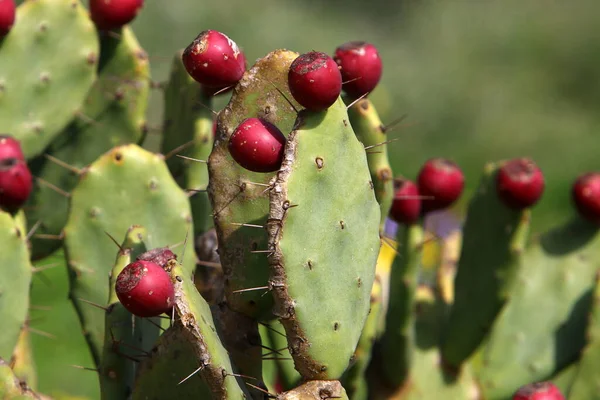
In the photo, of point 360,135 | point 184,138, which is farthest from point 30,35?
point 360,135

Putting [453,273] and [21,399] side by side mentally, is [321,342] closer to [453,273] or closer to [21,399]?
[21,399]

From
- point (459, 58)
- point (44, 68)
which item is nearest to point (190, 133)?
point (44, 68)

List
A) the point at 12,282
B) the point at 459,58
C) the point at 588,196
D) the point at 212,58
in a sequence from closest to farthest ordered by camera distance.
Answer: the point at 212,58
the point at 12,282
the point at 588,196
the point at 459,58

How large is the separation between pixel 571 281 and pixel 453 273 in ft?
→ 1.09

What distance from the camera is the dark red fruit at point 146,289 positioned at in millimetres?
1565

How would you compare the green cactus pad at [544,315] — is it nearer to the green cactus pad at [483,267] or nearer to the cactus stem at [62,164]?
the green cactus pad at [483,267]

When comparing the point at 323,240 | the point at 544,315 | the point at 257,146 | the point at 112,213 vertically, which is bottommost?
the point at 544,315

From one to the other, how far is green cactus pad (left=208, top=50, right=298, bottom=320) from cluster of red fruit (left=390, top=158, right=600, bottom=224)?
0.55 meters

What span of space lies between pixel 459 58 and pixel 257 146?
8.68 meters

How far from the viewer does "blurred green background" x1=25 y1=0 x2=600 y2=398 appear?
8.77 meters

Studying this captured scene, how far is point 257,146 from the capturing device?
159 centimetres

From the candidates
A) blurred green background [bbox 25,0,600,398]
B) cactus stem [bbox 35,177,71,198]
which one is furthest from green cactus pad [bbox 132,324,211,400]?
blurred green background [bbox 25,0,600,398]

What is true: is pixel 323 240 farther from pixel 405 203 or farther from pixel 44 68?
pixel 44 68

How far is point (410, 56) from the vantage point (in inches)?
396
